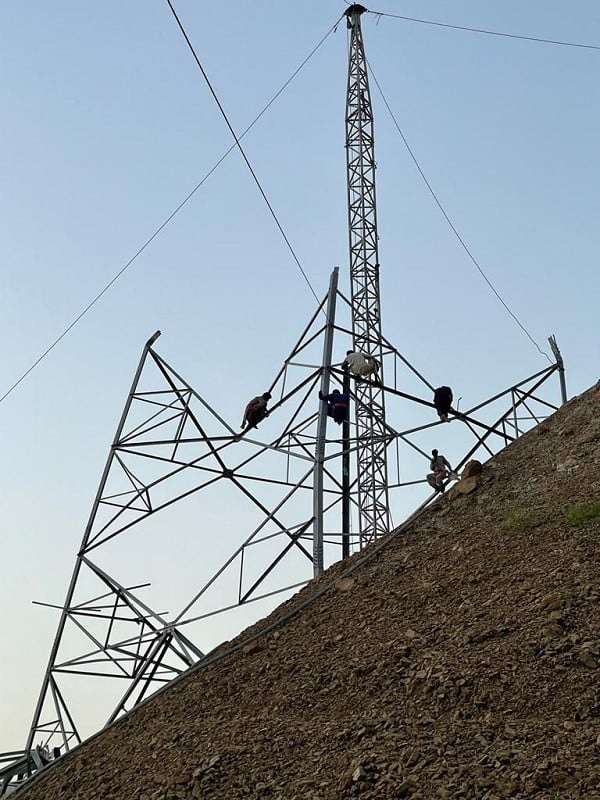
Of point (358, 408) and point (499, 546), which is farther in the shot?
point (358, 408)

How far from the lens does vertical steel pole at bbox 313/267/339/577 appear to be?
16.4 metres

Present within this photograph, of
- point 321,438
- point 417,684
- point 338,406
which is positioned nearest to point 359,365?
point 338,406

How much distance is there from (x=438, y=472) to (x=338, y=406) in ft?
8.82

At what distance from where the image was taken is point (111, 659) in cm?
1612

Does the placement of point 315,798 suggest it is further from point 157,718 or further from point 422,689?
point 157,718

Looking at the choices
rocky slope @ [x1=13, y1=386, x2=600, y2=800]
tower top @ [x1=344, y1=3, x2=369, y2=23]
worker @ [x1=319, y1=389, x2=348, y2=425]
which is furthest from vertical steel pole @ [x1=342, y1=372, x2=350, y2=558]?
tower top @ [x1=344, y1=3, x2=369, y2=23]

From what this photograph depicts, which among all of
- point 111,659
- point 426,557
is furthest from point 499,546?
point 111,659

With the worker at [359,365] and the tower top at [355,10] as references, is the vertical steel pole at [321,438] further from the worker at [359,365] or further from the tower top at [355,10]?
the tower top at [355,10]

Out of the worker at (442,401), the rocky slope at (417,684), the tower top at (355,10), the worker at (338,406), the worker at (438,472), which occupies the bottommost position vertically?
the rocky slope at (417,684)

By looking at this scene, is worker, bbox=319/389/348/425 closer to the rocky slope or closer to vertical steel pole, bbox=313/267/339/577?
vertical steel pole, bbox=313/267/339/577

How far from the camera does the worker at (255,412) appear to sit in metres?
18.7

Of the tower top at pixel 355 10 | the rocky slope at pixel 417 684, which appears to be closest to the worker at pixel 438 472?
the rocky slope at pixel 417 684

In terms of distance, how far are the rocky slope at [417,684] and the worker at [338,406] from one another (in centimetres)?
357

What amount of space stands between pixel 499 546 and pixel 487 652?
310cm
